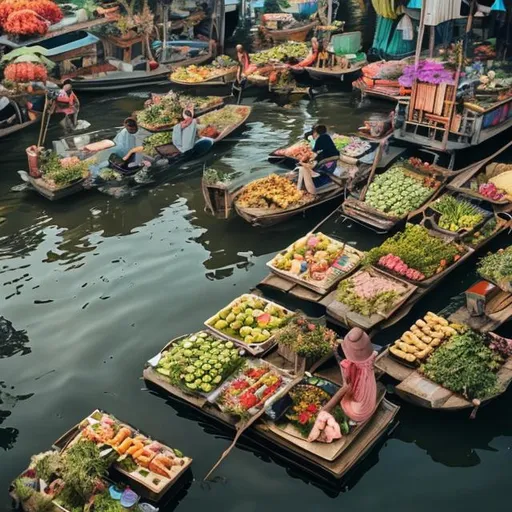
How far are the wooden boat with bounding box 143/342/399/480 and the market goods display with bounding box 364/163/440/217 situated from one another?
5.03m

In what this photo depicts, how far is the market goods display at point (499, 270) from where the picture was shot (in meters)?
10.3

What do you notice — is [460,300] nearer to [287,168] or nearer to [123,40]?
[287,168]

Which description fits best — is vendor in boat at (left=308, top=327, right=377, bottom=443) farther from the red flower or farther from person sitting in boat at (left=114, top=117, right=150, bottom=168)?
person sitting in boat at (left=114, top=117, right=150, bottom=168)

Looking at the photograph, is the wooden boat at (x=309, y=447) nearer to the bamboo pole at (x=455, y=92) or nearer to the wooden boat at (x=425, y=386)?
the wooden boat at (x=425, y=386)

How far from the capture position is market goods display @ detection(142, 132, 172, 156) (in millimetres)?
16345

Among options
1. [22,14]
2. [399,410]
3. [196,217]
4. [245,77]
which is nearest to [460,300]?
[399,410]

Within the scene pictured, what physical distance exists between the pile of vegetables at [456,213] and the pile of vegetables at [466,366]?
3.19 metres

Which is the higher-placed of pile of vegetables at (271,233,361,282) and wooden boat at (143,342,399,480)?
pile of vegetables at (271,233,361,282)

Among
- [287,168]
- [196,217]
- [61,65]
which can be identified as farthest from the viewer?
[61,65]

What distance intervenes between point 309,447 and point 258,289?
13.3 feet

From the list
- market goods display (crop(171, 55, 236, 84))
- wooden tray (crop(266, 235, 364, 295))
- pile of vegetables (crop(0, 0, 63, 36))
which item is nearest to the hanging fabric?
market goods display (crop(171, 55, 236, 84))

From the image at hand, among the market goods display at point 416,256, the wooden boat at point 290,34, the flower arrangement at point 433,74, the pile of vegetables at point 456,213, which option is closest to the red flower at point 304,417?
the market goods display at point 416,256

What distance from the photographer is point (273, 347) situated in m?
9.79

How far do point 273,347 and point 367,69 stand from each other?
1402 centimetres
